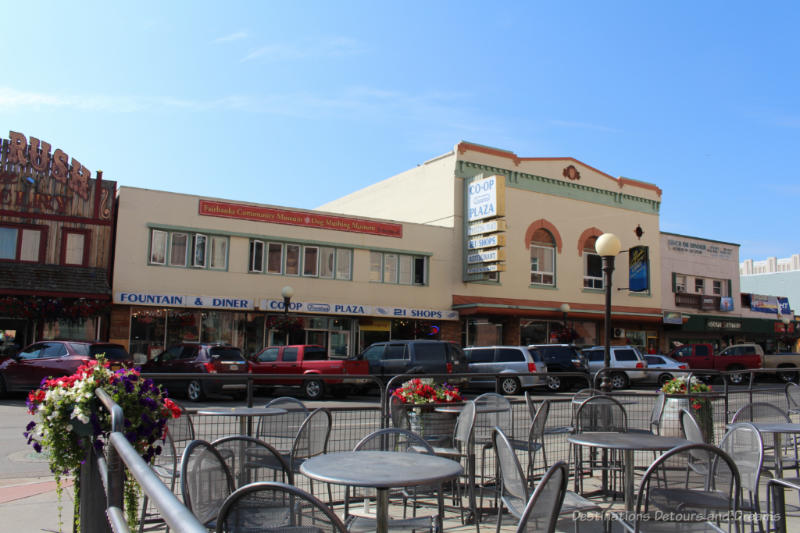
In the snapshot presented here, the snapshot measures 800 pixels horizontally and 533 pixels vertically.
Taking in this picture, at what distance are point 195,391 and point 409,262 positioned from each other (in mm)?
12588

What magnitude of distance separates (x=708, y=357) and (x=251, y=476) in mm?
31131

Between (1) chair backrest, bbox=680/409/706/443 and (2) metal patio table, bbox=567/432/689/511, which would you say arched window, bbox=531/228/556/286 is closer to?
(1) chair backrest, bbox=680/409/706/443

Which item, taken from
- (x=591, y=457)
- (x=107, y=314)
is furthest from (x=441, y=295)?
(x=591, y=457)

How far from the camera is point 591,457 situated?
313 inches

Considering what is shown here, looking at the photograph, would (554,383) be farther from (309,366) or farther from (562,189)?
(562,189)

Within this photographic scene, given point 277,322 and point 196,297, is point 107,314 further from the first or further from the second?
point 277,322

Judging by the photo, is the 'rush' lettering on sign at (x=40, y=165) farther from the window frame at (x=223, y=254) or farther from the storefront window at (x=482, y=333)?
Result: the storefront window at (x=482, y=333)

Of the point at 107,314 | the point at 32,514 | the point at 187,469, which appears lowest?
the point at 32,514

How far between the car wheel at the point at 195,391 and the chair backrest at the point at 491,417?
12.6m

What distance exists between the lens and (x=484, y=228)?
2870 centimetres

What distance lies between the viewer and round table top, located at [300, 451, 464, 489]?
3.57m

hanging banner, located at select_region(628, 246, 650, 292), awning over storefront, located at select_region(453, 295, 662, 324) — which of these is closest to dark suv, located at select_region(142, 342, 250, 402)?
awning over storefront, located at select_region(453, 295, 662, 324)

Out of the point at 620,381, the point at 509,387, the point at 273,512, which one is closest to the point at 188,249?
the point at 509,387

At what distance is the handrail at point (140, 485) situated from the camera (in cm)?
146
